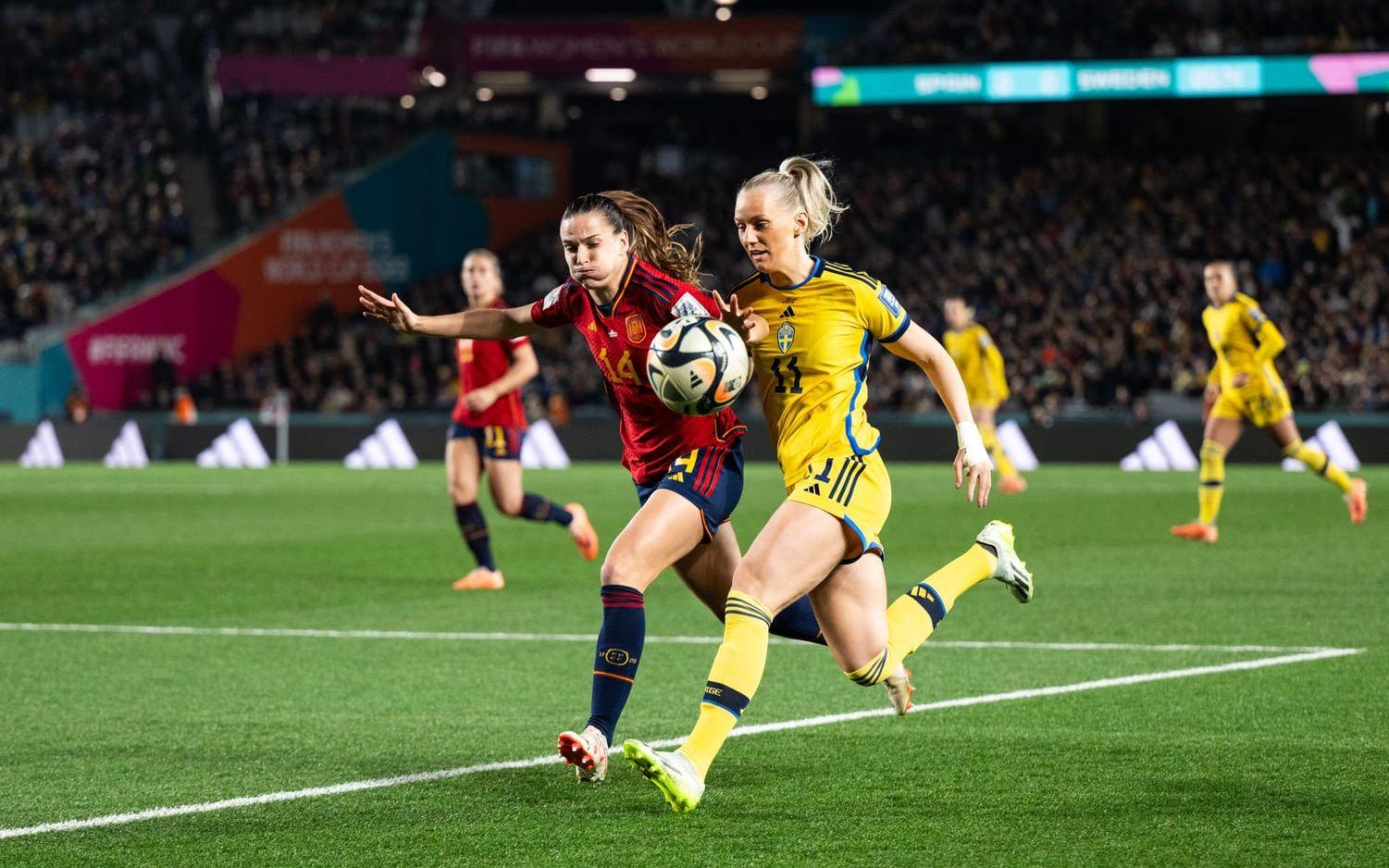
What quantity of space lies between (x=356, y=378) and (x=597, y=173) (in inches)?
414

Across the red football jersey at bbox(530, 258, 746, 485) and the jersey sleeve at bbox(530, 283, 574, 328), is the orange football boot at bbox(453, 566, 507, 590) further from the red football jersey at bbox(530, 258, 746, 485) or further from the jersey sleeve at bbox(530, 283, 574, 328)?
the red football jersey at bbox(530, 258, 746, 485)

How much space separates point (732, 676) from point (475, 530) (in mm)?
7440

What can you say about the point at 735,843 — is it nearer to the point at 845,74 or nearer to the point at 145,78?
the point at 845,74

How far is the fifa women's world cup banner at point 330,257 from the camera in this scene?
41.7m

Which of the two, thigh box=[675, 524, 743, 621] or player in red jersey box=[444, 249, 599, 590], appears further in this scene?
player in red jersey box=[444, 249, 599, 590]

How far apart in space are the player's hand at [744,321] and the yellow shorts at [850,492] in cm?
46

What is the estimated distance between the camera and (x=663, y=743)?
7199 mm

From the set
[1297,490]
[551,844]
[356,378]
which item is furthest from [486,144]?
[551,844]

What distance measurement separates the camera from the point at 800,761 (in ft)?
22.1

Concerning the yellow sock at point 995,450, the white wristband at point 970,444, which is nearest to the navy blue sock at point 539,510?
the white wristband at point 970,444

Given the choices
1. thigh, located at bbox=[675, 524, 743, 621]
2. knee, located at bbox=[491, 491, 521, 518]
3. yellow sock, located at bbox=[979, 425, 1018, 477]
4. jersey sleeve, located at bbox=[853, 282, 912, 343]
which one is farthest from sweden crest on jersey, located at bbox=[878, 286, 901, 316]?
yellow sock, located at bbox=[979, 425, 1018, 477]

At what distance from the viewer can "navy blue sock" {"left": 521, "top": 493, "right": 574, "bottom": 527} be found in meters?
13.5

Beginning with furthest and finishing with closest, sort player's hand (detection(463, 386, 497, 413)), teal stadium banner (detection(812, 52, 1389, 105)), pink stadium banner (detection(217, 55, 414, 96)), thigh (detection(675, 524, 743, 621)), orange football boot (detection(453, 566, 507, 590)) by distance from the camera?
pink stadium banner (detection(217, 55, 414, 96)) → teal stadium banner (detection(812, 52, 1389, 105)) → orange football boot (detection(453, 566, 507, 590)) → player's hand (detection(463, 386, 497, 413)) → thigh (detection(675, 524, 743, 621))

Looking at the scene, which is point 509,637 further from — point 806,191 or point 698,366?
point 698,366
